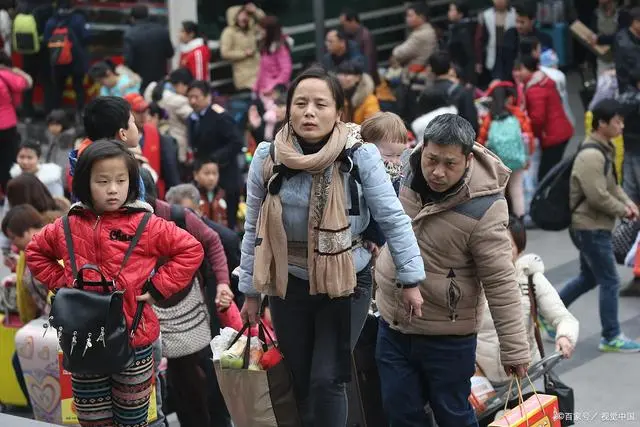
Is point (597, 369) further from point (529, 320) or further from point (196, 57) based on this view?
point (196, 57)

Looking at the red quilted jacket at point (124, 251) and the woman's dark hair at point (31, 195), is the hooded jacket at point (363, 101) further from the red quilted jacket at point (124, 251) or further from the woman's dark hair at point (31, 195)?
the red quilted jacket at point (124, 251)

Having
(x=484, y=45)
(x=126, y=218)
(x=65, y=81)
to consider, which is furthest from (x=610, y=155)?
(x=65, y=81)

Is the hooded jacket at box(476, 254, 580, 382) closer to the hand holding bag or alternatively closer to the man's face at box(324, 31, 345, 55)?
the hand holding bag

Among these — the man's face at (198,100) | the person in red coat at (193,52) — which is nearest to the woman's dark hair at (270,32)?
the person in red coat at (193,52)

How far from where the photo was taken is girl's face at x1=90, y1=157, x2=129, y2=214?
557 centimetres

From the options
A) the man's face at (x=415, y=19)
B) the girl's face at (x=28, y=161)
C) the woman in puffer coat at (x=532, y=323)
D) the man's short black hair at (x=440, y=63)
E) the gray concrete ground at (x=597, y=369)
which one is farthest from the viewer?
the man's face at (x=415, y=19)

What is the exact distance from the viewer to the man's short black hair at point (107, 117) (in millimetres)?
6344


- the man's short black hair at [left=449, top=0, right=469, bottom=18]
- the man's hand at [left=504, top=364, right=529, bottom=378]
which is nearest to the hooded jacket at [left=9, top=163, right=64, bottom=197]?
the man's hand at [left=504, top=364, right=529, bottom=378]

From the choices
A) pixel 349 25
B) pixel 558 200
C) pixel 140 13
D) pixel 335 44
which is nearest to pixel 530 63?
pixel 335 44

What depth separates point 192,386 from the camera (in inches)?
279

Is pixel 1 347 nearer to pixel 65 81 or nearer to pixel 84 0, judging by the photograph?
pixel 65 81

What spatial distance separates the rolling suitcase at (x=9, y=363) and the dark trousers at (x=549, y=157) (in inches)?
272

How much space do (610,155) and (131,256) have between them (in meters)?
4.48

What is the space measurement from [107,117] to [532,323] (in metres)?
2.36
